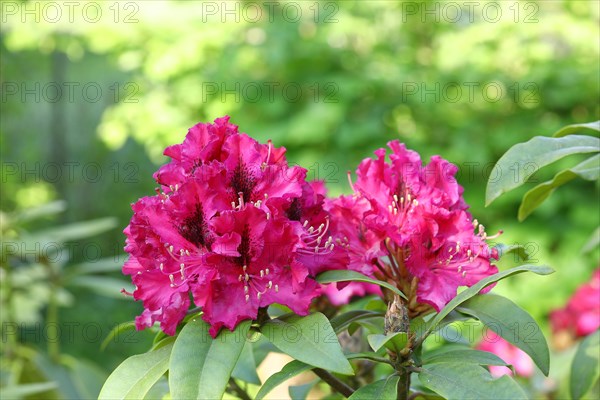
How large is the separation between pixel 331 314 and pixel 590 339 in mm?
364

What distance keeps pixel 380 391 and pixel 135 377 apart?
24cm

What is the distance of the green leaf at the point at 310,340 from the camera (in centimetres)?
68

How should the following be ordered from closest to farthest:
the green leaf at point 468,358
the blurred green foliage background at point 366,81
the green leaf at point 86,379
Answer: the green leaf at point 468,358, the green leaf at point 86,379, the blurred green foliage background at point 366,81

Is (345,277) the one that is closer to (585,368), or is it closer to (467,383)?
(467,383)

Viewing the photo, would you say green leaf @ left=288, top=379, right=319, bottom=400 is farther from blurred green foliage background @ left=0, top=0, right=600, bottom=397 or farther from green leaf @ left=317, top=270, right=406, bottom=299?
blurred green foliage background @ left=0, top=0, right=600, bottom=397

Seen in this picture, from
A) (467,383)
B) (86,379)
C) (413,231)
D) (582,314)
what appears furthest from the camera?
(582,314)

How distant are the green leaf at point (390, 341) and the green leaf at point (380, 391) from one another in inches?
1.3

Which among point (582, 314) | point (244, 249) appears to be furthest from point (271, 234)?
point (582, 314)

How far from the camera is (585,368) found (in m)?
1.01

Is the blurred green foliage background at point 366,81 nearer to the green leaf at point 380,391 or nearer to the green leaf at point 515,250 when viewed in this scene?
the green leaf at point 515,250

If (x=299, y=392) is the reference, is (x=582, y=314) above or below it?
below

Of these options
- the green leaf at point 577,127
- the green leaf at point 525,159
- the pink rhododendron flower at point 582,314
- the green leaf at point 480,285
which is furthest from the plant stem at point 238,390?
the pink rhododendron flower at point 582,314

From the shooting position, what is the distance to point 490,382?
692mm

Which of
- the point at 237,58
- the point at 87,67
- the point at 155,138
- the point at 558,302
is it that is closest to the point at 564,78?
the point at 558,302
